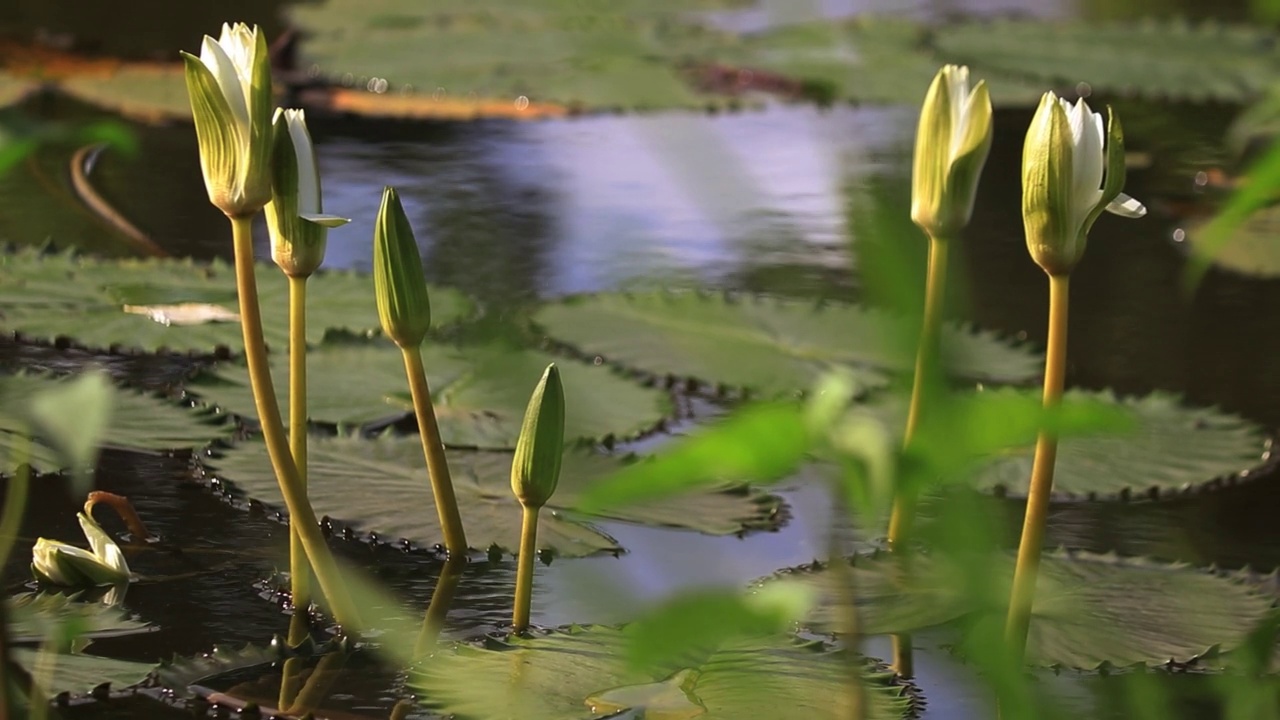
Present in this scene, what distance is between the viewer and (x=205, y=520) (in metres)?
1.07

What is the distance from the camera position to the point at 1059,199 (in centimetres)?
77

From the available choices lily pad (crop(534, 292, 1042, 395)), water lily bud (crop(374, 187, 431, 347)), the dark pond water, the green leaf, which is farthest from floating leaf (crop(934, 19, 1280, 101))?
the green leaf

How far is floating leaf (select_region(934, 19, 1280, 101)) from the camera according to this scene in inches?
→ 114

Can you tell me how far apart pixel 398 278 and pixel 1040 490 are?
0.37m

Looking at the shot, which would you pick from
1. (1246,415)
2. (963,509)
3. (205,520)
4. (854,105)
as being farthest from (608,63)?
(963,509)

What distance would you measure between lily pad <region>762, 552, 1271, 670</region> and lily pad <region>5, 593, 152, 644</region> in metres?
0.40

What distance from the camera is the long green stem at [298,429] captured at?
889mm

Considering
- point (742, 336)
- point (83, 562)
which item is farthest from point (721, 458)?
point (742, 336)

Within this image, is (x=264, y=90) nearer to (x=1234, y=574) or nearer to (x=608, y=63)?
(x=1234, y=574)

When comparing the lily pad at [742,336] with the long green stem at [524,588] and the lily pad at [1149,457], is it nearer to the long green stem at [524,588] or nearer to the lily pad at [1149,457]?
the lily pad at [1149,457]

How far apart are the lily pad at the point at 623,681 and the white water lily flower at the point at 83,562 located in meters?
0.24

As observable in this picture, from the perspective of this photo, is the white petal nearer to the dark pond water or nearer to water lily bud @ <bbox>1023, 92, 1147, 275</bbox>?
water lily bud @ <bbox>1023, 92, 1147, 275</bbox>

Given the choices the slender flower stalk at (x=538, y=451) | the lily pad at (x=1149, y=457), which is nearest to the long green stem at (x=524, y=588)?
the slender flower stalk at (x=538, y=451)

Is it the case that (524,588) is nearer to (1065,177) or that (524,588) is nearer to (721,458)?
(1065,177)
